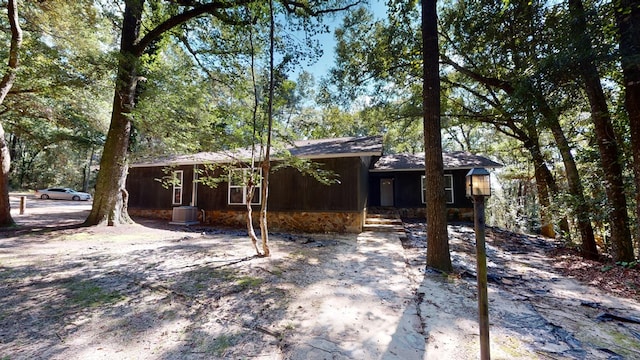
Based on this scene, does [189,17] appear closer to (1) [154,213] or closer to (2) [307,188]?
(2) [307,188]

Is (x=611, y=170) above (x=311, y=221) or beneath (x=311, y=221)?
above

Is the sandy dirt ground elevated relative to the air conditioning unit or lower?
lower

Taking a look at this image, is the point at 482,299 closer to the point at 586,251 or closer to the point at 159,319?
the point at 159,319

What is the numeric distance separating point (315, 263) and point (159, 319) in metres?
2.99

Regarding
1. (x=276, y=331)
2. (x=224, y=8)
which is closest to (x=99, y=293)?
(x=276, y=331)

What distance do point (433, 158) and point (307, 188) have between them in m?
5.21

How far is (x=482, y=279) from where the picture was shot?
2.30m

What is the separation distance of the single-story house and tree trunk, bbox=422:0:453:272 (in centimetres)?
313

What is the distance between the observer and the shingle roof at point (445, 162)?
1176cm

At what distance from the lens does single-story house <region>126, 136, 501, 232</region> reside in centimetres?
895

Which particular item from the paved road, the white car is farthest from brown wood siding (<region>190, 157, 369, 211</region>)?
the white car

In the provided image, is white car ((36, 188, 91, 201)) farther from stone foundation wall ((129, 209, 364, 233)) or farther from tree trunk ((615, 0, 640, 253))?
tree trunk ((615, 0, 640, 253))

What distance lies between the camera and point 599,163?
246 inches

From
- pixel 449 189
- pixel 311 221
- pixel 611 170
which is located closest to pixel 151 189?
pixel 311 221
